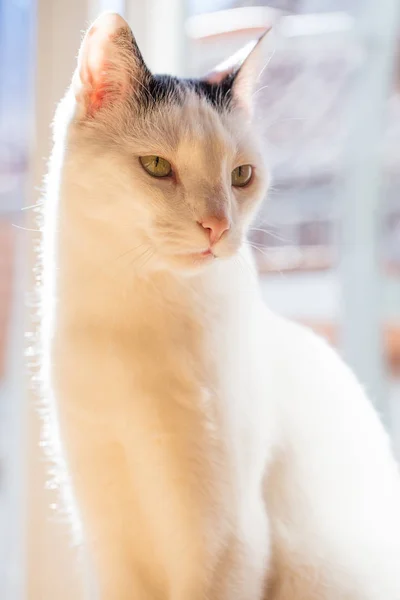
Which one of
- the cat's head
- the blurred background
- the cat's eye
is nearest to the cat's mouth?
the cat's head

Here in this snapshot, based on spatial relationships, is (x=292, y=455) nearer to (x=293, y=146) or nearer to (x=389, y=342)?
(x=389, y=342)

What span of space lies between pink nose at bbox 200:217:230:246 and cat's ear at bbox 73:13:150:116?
22 centimetres

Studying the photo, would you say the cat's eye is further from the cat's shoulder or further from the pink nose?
the cat's shoulder

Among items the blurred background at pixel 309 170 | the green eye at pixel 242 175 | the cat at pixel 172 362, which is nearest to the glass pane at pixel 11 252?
the blurred background at pixel 309 170

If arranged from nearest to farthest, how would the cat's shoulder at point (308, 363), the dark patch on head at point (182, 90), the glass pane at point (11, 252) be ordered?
the dark patch on head at point (182, 90)
the cat's shoulder at point (308, 363)
the glass pane at point (11, 252)

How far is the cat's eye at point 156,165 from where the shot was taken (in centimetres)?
88

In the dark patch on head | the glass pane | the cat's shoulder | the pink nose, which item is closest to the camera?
the pink nose

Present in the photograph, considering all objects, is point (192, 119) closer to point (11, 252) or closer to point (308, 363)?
point (308, 363)

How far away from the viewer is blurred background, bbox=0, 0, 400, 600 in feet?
4.47

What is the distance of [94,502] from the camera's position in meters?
Result: 0.93

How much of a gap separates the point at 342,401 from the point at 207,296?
0.32 meters

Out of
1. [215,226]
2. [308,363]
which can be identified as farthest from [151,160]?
[308,363]

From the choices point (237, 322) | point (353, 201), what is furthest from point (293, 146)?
point (237, 322)

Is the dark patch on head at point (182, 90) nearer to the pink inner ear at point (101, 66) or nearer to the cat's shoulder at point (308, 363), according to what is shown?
the pink inner ear at point (101, 66)
